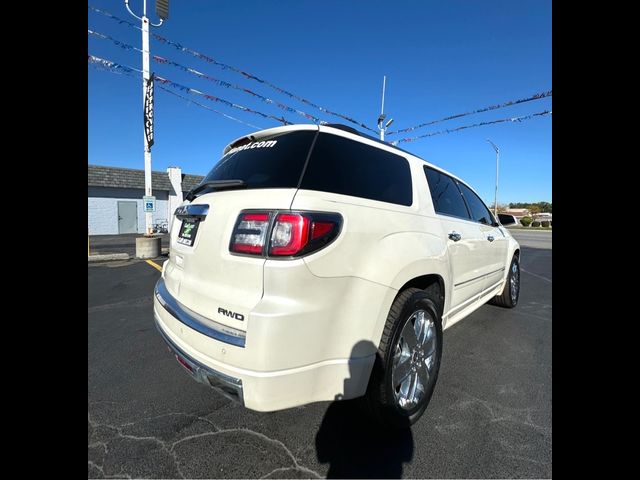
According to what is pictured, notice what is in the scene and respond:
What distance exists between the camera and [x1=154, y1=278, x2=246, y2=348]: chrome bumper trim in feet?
4.73

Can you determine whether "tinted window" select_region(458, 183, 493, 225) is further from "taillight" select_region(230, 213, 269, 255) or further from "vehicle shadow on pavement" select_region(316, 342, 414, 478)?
"taillight" select_region(230, 213, 269, 255)

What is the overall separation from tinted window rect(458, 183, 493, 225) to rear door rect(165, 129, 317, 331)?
2377 millimetres

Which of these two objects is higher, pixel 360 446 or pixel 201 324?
pixel 201 324

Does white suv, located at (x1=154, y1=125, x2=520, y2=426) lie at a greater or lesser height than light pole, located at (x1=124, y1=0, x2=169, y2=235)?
lesser

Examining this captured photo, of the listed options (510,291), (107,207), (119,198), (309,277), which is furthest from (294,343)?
(119,198)

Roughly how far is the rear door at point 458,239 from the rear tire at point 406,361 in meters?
0.47

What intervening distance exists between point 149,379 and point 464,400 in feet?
8.40

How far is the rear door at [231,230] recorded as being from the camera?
1470 mm

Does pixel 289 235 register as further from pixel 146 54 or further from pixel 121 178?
pixel 121 178

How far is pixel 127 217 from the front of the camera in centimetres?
2217

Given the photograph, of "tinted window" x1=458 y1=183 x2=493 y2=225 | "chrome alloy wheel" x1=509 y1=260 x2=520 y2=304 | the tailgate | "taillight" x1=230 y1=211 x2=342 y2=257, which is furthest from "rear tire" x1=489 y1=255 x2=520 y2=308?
the tailgate

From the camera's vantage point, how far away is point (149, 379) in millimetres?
2568

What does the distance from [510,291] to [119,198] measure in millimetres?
24800
